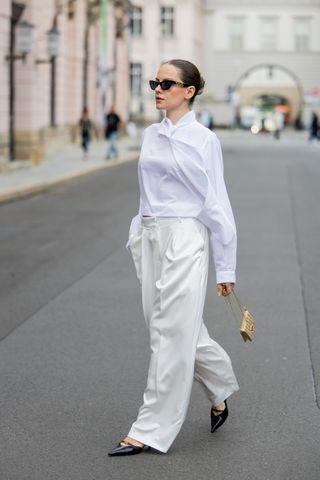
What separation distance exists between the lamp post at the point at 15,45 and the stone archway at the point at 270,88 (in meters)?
57.6

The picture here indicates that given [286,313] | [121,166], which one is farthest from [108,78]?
[286,313]

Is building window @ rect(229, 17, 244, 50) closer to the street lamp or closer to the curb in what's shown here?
the curb

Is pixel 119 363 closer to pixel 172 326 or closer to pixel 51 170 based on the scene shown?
pixel 172 326

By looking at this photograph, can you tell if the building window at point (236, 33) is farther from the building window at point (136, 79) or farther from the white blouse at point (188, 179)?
the white blouse at point (188, 179)

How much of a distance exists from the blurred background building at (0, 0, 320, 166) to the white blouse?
2160 cm

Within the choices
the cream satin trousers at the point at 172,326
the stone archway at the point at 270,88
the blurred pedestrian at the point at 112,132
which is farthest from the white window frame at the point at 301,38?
the cream satin trousers at the point at 172,326

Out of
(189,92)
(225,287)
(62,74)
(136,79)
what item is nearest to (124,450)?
(225,287)

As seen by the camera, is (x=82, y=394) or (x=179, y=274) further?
(x=82, y=394)

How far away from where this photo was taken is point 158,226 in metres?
4.77

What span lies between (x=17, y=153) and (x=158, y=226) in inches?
1007

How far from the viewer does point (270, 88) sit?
8662 centimetres

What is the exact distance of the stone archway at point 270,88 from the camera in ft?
283

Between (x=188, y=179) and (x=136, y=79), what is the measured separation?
7004 cm

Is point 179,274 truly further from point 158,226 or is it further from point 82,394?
point 82,394
